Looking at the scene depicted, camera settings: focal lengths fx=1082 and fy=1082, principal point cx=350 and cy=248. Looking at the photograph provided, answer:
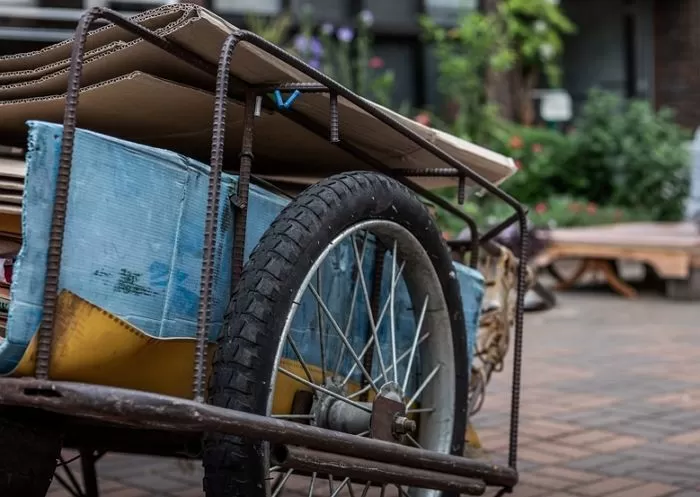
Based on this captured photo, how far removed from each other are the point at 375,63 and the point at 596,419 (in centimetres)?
604

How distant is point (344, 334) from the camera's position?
8.02 ft

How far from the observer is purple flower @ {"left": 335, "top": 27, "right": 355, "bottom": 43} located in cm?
963

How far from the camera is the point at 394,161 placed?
2.80 meters

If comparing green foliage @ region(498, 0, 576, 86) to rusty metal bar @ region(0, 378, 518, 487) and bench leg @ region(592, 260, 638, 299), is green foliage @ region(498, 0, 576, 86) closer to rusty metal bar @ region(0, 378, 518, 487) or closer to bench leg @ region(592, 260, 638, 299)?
bench leg @ region(592, 260, 638, 299)

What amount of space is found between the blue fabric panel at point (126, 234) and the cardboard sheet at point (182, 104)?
7.4 inches

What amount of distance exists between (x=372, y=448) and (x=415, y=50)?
30.0 feet

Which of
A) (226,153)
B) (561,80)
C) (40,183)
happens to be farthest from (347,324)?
(561,80)

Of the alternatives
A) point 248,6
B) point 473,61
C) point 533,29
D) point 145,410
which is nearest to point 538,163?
point 473,61

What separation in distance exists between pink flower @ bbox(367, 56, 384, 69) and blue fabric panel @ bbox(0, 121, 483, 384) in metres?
7.95

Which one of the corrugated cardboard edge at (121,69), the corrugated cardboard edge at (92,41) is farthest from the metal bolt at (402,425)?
the corrugated cardboard edge at (92,41)

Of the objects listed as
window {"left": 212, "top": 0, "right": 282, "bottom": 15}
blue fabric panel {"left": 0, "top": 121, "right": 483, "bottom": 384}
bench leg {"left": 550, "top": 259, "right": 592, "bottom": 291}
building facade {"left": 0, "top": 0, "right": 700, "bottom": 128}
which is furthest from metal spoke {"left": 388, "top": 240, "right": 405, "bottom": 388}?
building facade {"left": 0, "top": 0, "right": 700, "bottom": 128}

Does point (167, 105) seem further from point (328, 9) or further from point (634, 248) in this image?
point (328, 9)

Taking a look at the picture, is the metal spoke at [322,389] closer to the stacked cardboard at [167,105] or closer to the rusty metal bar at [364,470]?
the rusty metal bar at [364,470]

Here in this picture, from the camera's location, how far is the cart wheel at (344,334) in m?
1.97
